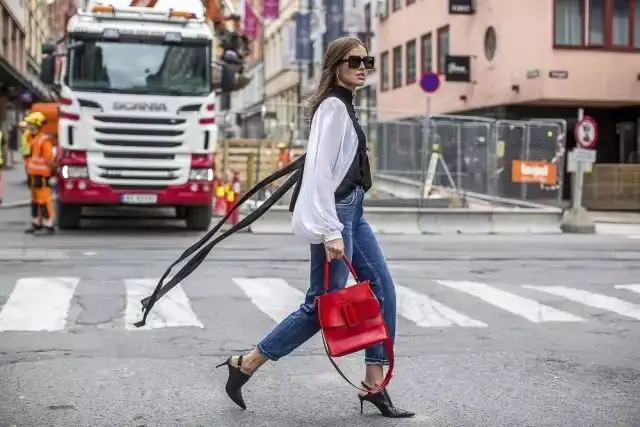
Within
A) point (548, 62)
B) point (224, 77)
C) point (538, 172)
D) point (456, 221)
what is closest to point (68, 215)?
point (224, 77)

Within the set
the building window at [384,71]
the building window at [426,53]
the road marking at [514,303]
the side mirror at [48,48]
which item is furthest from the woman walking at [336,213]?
the building window at [384,71]

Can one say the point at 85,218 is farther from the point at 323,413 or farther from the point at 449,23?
the point at 449,23

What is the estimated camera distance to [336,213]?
516 cm

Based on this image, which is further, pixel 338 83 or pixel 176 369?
pixel 176 369

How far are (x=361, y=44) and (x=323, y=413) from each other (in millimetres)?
1931

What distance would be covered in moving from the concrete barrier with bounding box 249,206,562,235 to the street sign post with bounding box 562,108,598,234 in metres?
0.26

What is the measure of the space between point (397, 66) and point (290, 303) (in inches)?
1261

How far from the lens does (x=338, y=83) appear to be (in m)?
5.27

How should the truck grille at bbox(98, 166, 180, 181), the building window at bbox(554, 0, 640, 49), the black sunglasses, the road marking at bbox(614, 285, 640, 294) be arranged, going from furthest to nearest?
1. the building window at bbox(554, 0, 640, 49)
2. the truck grille at bbox(98, 166, 180, 181)
3. the road marking at bbox(614, 285, 640, 294)
4. the black sunglasses

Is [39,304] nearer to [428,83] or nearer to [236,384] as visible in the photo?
[236,384]

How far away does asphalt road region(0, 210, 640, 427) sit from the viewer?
5.51 metres

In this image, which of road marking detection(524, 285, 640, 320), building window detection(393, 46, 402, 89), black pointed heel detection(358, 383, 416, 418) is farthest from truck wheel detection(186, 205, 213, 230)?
building window detection(393, 46, 402, 89)

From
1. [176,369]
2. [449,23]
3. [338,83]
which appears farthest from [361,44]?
[449,23]

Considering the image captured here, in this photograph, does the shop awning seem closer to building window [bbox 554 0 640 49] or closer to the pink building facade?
the pink building facade
